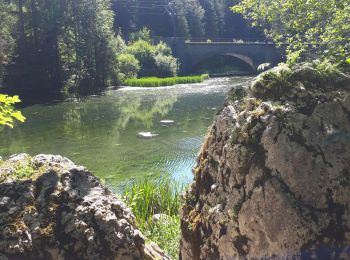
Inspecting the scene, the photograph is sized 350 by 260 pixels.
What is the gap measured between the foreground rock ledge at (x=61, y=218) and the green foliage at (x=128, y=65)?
4073 cm

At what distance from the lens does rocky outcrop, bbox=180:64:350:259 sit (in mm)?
2141

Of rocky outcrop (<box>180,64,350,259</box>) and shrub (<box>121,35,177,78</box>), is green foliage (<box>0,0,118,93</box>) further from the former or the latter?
rocky outcrop (<box>180,64,350,259</box>)

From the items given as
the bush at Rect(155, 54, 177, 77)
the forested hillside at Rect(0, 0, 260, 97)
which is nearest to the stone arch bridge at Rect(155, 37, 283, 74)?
the bush at Rect(155, 54, 177, 77)

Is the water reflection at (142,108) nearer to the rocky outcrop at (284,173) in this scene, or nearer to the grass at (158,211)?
the grass at (158,211)

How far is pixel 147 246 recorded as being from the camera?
128 inches

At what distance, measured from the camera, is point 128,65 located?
4419 cm

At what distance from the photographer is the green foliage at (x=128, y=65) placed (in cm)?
4381

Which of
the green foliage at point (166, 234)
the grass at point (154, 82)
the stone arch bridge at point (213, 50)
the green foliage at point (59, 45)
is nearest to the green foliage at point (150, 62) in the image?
the grass at point (154, 82)

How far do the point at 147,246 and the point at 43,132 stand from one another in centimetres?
1690

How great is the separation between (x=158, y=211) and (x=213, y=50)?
183ft

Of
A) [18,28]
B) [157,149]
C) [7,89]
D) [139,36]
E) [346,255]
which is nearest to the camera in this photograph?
[346,255]

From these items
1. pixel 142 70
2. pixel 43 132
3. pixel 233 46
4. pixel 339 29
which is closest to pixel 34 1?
pixel 142 70

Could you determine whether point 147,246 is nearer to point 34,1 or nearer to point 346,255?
point 346,255

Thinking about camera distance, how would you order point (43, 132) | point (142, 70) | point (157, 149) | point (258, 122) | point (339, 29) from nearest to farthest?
1. point (258, 122)
2. point (339, 29)
3. point (157, 149)
4. point (43, 132)
5. point (142, 70)
